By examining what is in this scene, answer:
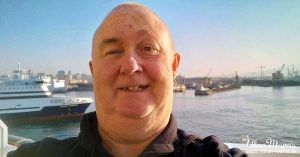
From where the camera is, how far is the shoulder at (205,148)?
1.83ft

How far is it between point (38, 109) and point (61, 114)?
124cm

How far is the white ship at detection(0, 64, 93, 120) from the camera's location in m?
17.1

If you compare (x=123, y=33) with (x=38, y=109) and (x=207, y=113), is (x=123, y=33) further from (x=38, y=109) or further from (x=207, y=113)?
(x=207, y=113)

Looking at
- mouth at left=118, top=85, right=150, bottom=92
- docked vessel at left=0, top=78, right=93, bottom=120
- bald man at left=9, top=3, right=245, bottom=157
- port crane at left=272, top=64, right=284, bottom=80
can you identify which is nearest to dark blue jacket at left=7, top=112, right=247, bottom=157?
bald man at left=9, top=3, right=245, bottom=157

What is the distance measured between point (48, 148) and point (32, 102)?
18093 mm

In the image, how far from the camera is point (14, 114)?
16891 mm

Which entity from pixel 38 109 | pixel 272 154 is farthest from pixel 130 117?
pixel 38 109

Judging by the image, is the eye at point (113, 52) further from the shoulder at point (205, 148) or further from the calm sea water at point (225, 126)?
the calm sea water at point (225, 126)

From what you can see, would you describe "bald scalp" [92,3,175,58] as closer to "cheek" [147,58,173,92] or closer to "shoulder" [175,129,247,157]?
"cheek" [147,58,173,92]

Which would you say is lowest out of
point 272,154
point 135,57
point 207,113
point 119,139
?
point 207,113

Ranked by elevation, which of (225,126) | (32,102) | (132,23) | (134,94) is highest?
(132,23)

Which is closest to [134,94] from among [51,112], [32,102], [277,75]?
[51,112]

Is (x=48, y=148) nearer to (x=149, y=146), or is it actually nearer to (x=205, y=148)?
(x=149, y=146)

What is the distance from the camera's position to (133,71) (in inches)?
21.4
